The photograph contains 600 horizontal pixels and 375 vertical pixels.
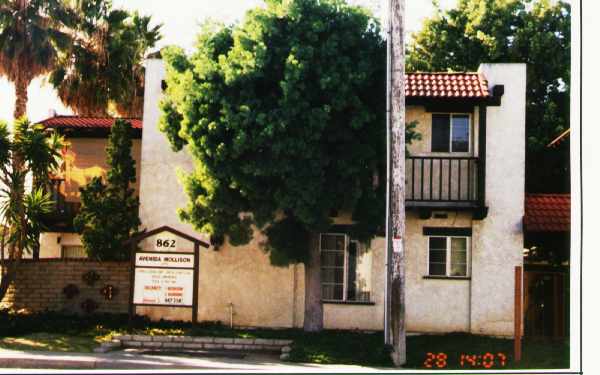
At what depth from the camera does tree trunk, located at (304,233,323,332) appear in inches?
698

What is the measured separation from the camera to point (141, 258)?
16922 mm

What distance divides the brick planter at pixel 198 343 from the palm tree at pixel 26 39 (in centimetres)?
941

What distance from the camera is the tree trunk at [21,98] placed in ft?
72.1

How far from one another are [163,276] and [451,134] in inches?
312

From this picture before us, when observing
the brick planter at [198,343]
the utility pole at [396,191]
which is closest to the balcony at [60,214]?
the brick planter at [198,343]

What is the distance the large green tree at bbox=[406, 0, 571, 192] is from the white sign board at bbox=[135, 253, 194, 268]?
40.1 ft

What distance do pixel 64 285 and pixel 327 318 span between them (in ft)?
Result: 22.4

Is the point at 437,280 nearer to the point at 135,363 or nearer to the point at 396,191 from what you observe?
the point at 396,191

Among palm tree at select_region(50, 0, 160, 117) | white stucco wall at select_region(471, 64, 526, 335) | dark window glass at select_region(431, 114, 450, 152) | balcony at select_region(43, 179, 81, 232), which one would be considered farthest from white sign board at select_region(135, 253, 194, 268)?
palm tree at select_region(50, 0, 160, 117)

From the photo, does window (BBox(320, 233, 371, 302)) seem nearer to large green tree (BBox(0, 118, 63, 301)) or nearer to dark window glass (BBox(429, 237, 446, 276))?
dark window glass (BBox(429, 237, 446, 276))

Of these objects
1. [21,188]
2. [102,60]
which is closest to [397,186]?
[21,188]

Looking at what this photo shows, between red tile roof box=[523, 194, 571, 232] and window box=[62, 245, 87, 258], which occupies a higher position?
red tile roof box=[523, 194, 571, 232]

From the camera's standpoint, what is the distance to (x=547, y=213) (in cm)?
1895
